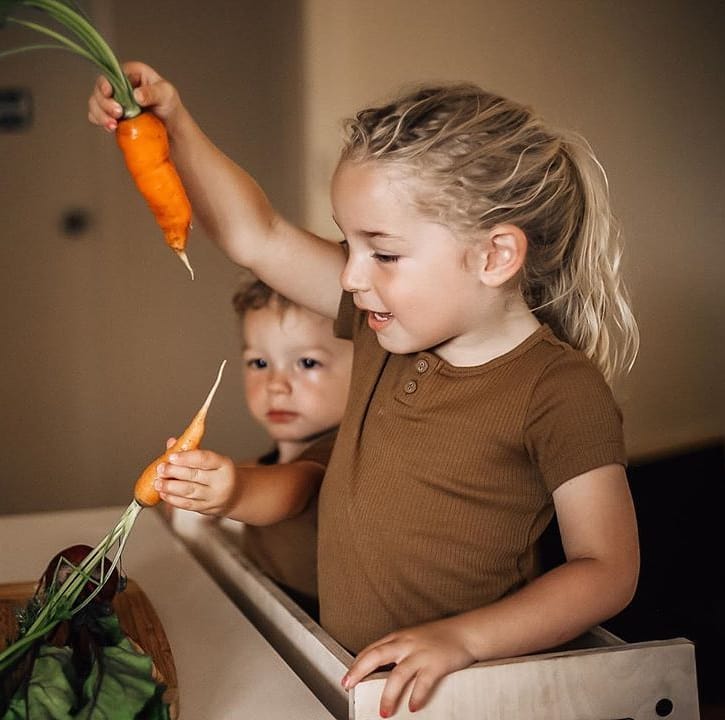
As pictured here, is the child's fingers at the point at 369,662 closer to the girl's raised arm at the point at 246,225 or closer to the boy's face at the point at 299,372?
the girl's raised arm at the point at 246,225

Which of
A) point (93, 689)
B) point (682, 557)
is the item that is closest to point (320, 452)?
point (93, 689)

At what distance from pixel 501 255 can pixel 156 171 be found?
35 cm

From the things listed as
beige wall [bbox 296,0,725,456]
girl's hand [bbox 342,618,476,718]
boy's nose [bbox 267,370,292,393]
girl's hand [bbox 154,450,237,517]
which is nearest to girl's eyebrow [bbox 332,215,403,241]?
Answer: girl's hand [bbox 154,450,237,517]

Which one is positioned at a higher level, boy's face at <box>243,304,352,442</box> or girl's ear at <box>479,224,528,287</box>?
girl's ear at <box>479,224,528,287</box>

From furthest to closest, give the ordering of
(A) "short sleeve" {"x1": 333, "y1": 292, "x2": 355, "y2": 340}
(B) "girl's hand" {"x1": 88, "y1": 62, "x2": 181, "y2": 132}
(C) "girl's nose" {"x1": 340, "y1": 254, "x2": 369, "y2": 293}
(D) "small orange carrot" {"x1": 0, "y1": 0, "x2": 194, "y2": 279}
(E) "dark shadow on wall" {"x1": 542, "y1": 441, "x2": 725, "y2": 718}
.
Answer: (E) "dark shadow on wall" {"x1": 542, "y1": 441, "x2": 725, "y2": 718}, (A) "short sleeve" {"x1": 333, "y1": 292, "x2": 355, "y2": 340}, (C) "girl's nose" {"x1": 340, "y1": 254, "x2": 369, "y2": 293}, (B) "girl's hand" {"x1": 88, "y1": 62, "x2": 181, "y2": 132}, (D) "small orange carrot" {"x1": 0, "y1": 0, "x2": 194, "y2": 279}

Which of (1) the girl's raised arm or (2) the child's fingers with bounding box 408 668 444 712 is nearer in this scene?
(2) the child's fingers with bounding box 408 668 444 712

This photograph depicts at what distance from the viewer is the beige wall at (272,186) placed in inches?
107

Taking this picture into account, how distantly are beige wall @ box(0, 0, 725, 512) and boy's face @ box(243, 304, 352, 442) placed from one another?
4.51 ft

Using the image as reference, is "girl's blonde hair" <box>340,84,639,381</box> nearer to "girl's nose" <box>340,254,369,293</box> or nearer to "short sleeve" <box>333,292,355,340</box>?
"girl's nose" <box>340,254,369,293</box>

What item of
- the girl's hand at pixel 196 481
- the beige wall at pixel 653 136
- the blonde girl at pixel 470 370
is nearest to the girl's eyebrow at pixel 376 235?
the blonde girl at pixel 470 370

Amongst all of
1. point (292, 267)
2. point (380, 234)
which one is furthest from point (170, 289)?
point (380, 234)

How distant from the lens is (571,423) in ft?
3.37

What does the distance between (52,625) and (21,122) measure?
8.84 ft

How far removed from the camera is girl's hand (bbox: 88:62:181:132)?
1.00 meters
